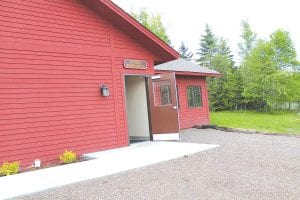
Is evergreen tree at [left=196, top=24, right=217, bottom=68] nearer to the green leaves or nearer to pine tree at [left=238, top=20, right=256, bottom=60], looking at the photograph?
pine tree at [left=238, top=20, right=256, bottom=60]

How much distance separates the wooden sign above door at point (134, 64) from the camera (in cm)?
895

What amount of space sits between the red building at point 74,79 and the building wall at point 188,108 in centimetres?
414

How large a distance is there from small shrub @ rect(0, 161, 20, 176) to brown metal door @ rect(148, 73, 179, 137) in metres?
4.44

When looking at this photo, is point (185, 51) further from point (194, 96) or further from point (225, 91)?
point (194, 96)

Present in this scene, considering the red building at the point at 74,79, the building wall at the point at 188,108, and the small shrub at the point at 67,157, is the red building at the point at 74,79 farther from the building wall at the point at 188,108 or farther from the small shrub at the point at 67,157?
the building wall at the point at 188,108

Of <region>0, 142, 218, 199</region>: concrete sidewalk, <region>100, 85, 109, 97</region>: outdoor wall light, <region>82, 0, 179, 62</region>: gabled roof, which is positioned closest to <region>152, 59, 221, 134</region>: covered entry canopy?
<region>82, 0, 179, 62</region>: gabled roof

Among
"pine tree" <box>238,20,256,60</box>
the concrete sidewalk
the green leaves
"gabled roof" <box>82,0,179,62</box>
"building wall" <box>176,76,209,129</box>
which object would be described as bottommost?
the concrete sidewalk

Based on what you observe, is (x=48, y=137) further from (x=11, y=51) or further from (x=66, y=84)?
(x=11, y=51)

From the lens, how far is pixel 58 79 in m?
7.55

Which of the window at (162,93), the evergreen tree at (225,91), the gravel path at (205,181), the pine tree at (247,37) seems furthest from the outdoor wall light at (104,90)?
the pine tree at (247,37)

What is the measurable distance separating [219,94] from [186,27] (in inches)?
1052

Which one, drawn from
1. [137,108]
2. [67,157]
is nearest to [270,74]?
[137,108]

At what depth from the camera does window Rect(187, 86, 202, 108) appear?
48.6ft

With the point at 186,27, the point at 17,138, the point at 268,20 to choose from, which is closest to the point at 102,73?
the point at 17,138
